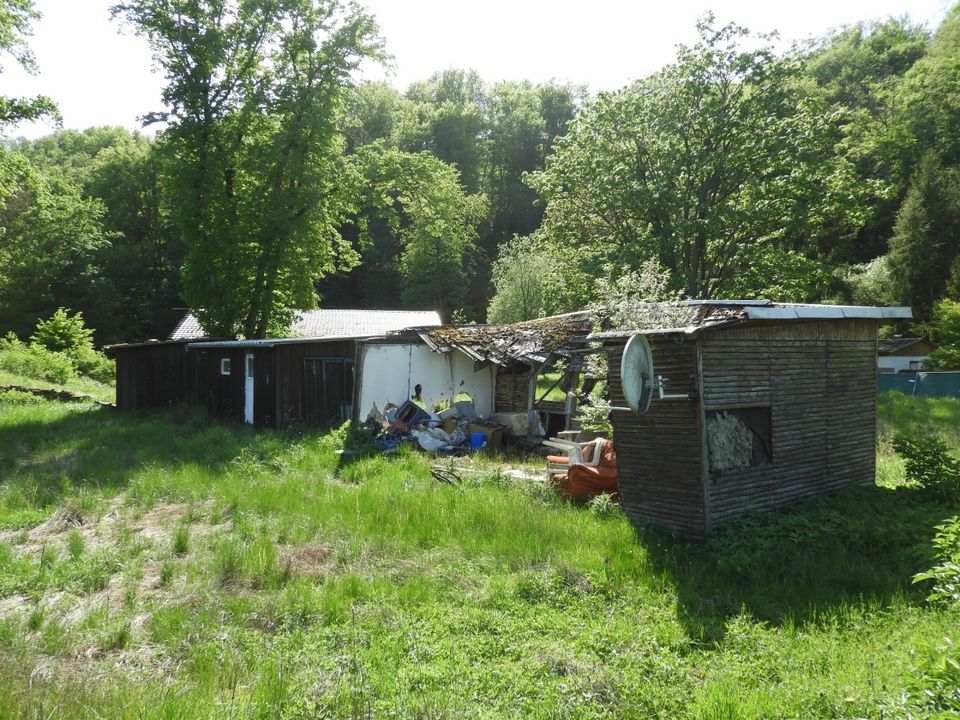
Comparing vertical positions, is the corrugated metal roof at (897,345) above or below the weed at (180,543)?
above

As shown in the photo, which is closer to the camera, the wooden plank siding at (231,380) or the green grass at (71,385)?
the wooden plank siding at (231,380)

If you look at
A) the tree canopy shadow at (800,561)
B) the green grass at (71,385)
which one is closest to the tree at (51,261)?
the green grass at (71,385)

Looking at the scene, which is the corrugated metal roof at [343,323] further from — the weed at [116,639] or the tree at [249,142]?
the weed at [116,639]

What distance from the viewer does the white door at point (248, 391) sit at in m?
19.1

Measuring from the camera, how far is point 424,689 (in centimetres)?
451

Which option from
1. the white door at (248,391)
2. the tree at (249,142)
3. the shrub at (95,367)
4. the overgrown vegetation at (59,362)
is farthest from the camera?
the shrub at (95,367)

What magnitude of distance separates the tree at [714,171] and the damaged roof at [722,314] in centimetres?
957

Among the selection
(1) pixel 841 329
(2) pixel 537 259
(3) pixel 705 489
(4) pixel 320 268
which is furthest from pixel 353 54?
(3) pixel 705 489

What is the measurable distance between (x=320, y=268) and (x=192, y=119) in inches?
265

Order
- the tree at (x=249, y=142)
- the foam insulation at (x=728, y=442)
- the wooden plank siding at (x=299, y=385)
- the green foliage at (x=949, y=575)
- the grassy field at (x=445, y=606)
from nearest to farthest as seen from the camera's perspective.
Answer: the green foliage at (x=949, y=575) < the grassy field at (x=445, y=606) < the foam insulation at (x=728, y=442) < the wooden plank siding at (x=299, y=385) < the tree at (x=249, y=142)

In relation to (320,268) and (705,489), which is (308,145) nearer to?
(320,268)

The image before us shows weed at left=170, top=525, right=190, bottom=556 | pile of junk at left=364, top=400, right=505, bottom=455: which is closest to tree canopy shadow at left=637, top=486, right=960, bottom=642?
weed at left=170, top=525, right=190, bottom=556

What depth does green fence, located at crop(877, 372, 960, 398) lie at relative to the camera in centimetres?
2334

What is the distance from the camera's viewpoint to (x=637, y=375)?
7430 millimetres
